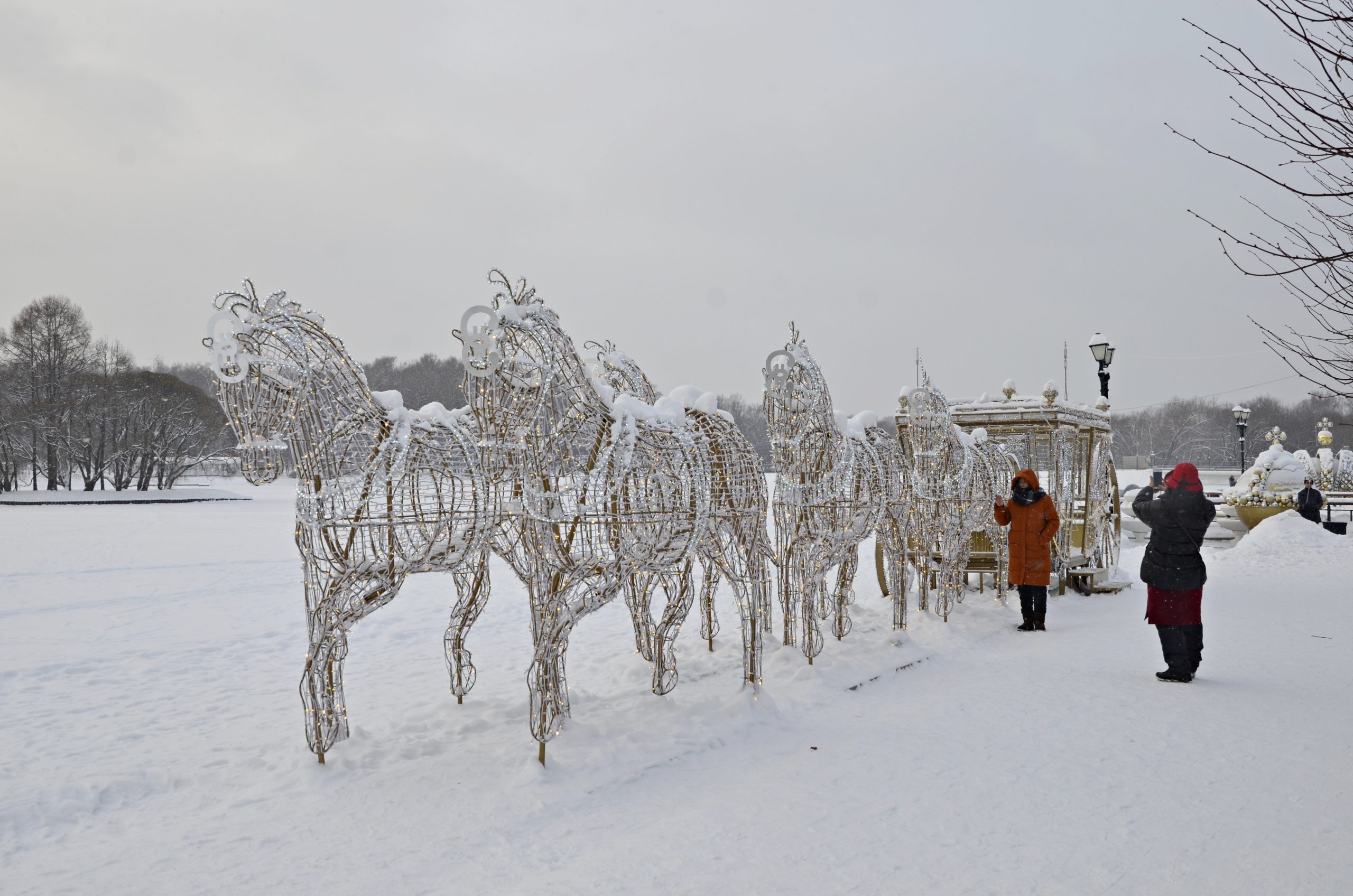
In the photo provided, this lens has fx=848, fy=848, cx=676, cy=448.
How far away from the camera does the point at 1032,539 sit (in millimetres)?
9461

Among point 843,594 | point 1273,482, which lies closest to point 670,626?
point 843,594

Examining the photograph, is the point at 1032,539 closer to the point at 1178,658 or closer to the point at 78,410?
the point at 1178,658

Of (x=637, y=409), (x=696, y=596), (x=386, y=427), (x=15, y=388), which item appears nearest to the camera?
(x=386, y=427)

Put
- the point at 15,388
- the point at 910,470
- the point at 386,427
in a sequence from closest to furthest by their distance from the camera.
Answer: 1. the point at 386,427
2. the point at 910,470
3. the point at 15,388

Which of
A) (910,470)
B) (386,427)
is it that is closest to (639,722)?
(386,427)

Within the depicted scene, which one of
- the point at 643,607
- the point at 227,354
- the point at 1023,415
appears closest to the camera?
the point at 227,354

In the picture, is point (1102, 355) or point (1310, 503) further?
point (1310, 503)

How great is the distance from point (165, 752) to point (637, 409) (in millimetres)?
3461

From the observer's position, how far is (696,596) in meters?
10.8

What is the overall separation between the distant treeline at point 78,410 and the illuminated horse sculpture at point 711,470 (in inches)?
1280

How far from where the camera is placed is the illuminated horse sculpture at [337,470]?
14.7ft

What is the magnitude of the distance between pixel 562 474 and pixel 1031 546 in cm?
651

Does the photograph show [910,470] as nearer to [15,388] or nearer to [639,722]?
[639,722]

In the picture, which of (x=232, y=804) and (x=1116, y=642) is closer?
(x=232, y=804)
